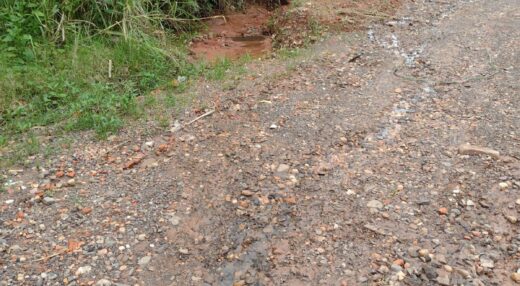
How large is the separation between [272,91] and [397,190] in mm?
1513

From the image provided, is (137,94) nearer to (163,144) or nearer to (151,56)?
(151,56)

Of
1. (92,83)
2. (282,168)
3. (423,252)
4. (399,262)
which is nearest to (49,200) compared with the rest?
(282,168)

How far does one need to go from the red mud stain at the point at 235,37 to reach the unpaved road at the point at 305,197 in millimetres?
1206

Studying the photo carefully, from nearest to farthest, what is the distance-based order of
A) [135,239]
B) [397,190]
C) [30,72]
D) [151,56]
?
[135,239], [397,190], [30,72], [151,56]

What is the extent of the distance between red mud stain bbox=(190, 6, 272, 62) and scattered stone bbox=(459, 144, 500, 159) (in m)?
2.57

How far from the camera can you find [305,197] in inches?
113

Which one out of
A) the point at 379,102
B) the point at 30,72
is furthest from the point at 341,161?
the point at 30,72

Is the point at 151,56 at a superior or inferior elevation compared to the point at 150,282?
superior

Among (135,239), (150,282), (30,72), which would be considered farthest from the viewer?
(30,72)

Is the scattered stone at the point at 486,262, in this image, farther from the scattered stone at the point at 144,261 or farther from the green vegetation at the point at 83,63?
the green vegetation at the point at 83,63

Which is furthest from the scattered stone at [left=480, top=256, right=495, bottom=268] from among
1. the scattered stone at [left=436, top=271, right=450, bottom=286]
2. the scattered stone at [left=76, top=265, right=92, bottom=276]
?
the scattered stone at [left=76, top=265, right=92, bottom=276]

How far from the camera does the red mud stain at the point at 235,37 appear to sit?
5.33 m

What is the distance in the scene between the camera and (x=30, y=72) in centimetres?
413

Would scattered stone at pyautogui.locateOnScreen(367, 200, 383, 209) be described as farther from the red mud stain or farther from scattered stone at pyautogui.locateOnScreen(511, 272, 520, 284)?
the red mud stain
